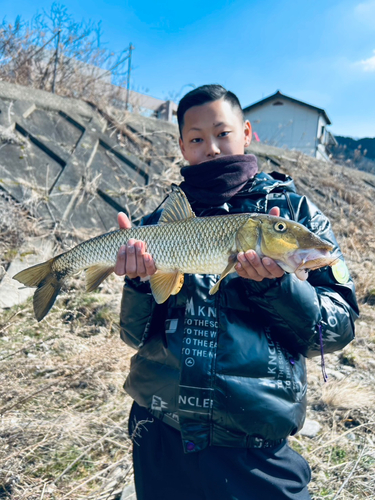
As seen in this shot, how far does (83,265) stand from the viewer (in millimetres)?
2008

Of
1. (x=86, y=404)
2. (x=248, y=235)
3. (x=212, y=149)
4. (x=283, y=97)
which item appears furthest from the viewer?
(x=283, y=97)

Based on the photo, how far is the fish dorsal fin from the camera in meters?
1.84

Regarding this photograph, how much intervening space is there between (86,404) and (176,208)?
1.90 metres

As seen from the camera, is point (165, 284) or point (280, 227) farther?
point (165, 284)

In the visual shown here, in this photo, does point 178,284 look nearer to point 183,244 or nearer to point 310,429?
point 183,244

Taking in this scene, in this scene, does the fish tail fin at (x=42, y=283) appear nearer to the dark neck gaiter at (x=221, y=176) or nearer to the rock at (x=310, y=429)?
the dark neck gaiter at (x=221, y=176)

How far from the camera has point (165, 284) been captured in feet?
5.75

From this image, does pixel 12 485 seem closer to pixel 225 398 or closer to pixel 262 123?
pixel 225 398

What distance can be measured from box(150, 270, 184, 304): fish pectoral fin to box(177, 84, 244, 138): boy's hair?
3.05ft

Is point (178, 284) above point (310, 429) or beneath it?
above

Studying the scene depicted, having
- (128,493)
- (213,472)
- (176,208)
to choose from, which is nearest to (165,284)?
(176,208)

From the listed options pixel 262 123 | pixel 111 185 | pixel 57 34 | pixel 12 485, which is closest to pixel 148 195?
pixel 111 185

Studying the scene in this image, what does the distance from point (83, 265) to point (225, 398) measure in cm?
100

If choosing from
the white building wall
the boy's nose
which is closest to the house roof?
the white building wall
